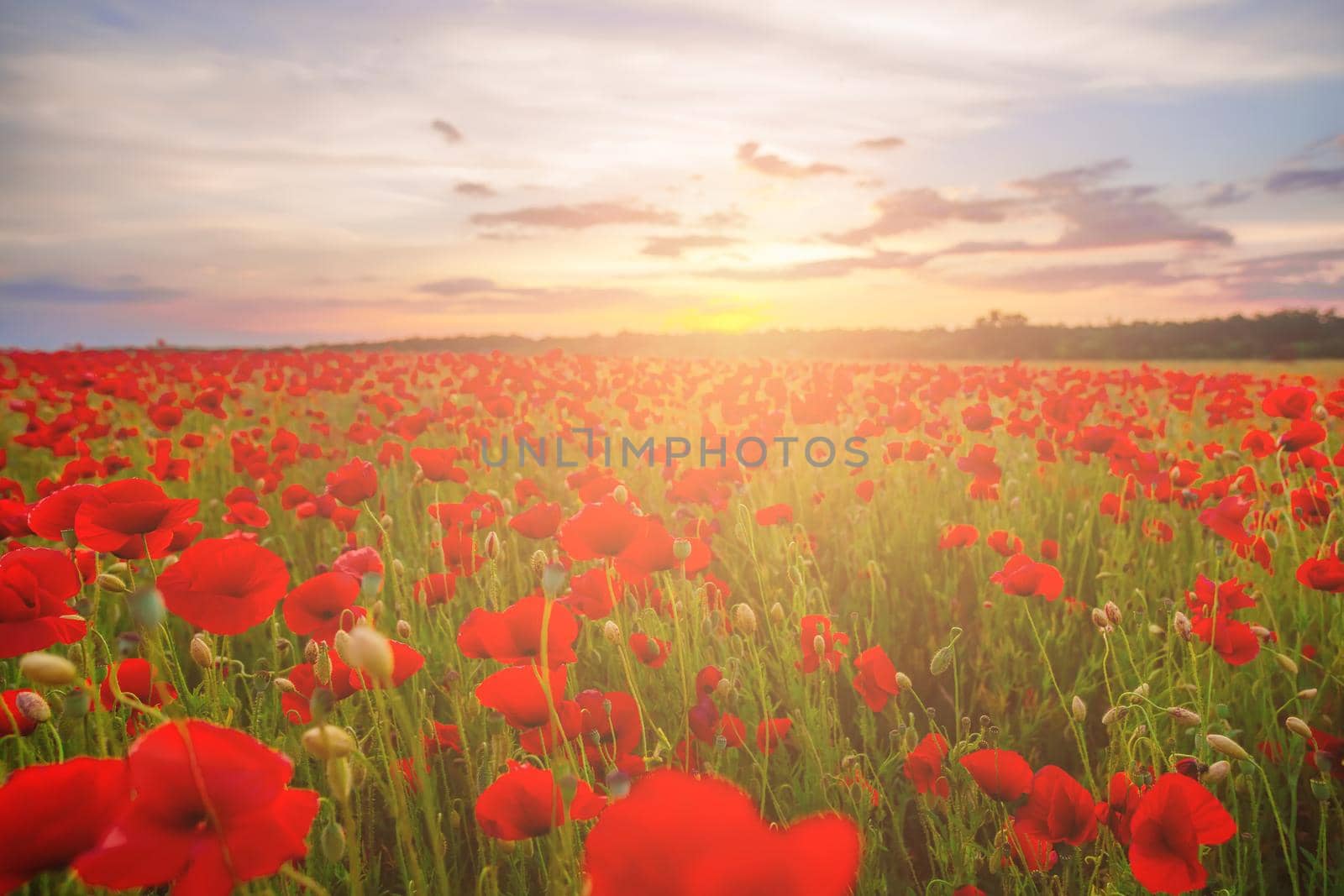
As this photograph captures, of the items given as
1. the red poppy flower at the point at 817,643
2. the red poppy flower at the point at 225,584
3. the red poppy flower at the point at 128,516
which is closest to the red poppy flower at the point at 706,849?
the red poppy flower at the point at 225,584

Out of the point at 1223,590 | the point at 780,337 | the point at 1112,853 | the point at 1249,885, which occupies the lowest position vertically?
the point at 1249,885

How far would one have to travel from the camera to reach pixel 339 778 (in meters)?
0.85

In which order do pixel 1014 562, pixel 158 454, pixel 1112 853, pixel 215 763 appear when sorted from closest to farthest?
pixel 215 763 → pixel 1112 853 → pixel 1014 562 → pixel 158 454

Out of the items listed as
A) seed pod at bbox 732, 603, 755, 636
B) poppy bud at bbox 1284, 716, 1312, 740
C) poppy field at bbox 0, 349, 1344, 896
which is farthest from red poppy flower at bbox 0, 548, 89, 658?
poppy bud at bbox 1284, 716, 1312, 740

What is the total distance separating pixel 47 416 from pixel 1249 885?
10669 mm

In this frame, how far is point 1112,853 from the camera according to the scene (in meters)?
1.60

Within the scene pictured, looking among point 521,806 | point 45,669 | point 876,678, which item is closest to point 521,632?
point 521,806

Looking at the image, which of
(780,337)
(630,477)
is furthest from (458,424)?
(780,337)

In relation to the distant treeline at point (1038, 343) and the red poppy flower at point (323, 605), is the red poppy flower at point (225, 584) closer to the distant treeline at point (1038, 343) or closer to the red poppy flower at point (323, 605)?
the red poppy flower at point (323, 605)

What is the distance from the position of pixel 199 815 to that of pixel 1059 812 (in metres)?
1.53

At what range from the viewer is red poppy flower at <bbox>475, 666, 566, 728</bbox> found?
4.30 ft

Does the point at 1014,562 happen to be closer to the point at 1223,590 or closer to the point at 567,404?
the point at 1223,590

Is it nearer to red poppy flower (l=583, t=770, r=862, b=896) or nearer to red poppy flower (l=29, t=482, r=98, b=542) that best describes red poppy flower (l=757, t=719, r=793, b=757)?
red poppy flower (l=583, t=770, r=862, b=896)

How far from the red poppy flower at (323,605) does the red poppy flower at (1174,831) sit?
61.8 inches
